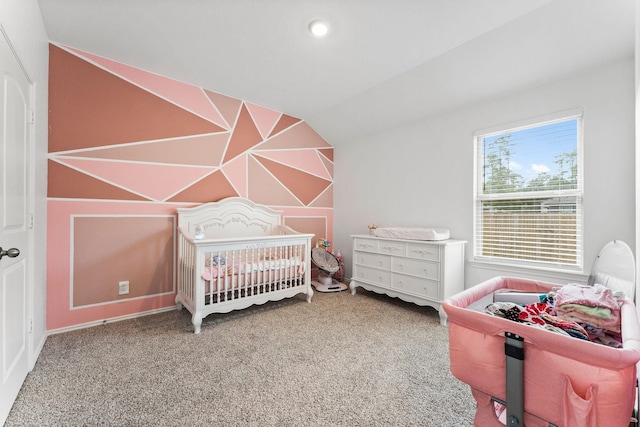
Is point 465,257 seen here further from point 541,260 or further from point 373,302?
point 373,302

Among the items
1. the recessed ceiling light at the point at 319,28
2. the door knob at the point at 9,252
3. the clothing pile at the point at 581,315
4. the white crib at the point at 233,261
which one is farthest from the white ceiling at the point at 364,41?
the clothing pile at the point at 581,315

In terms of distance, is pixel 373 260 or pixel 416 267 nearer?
pixel 416 267

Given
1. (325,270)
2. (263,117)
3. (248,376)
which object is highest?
(263,117)

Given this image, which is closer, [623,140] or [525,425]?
[525,425]

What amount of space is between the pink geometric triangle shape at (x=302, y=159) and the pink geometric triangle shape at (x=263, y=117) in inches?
11.0

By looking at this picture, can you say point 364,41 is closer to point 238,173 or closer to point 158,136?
point 238,173

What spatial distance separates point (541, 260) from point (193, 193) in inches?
138

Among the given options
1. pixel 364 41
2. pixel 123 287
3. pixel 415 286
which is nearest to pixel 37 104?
pixel 123 287

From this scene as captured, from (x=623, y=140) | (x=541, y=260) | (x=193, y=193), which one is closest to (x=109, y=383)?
(x=193, y=193)

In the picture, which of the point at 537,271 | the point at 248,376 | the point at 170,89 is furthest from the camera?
the point at 170,89

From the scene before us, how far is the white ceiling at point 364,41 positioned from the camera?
1875 mm

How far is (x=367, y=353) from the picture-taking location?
196cm

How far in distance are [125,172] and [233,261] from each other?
1349mm

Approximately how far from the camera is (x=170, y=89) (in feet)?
9.38
